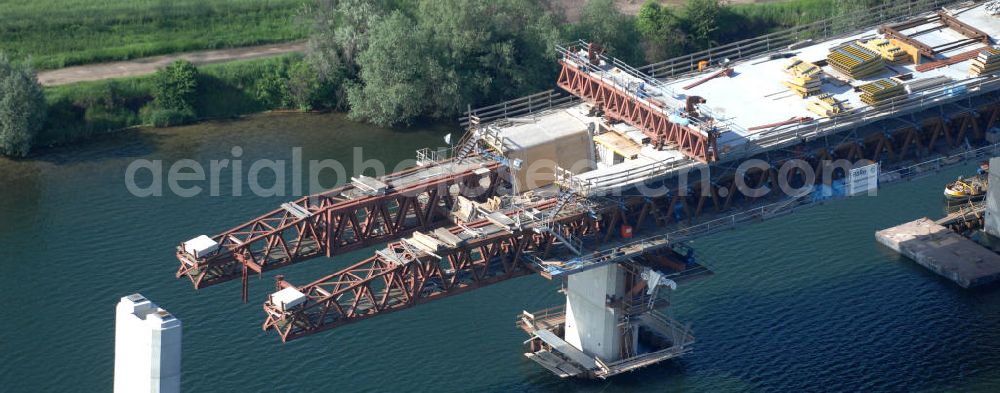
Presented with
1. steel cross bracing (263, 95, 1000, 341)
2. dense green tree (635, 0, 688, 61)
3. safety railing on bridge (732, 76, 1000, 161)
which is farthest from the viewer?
dense green tree (635, 0, 688, 61)

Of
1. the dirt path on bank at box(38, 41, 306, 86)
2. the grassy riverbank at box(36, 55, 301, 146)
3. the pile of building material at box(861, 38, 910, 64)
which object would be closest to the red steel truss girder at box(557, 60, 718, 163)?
the pile of building material at box(861, 38, 910, 64)

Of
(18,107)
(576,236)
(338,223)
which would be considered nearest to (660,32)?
(18,107)

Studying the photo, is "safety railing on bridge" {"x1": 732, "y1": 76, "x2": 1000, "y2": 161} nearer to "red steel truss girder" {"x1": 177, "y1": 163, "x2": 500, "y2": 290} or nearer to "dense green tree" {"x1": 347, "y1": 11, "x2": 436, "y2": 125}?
"red steel truss girder" {"x1": 177, "y1": 163, "x2": 500, "y2": 290}

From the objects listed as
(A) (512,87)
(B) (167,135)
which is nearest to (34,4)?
(B) (167,135)

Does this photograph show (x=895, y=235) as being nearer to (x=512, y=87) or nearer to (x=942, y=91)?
(x=942, y=91)

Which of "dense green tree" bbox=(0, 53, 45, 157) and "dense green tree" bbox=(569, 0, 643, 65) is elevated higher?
"dense green tree" bbox=(569, 0, 643, 65)

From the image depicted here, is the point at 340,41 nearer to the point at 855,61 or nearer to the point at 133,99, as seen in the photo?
the point at 133,99

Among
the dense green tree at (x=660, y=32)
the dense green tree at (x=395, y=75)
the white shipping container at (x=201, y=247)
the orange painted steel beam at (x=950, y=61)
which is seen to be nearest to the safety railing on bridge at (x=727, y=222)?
the orange painted steel beam at (x=950, y=61)
